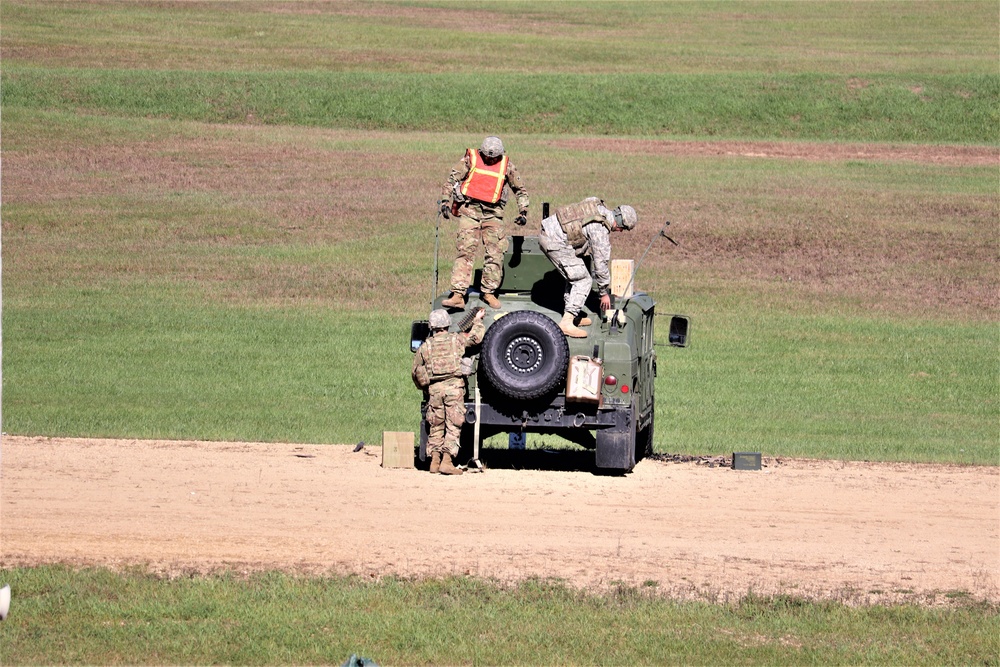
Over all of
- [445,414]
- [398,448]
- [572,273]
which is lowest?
[398,448]

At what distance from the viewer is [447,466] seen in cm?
1567

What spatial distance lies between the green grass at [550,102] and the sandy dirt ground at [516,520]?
31054mm

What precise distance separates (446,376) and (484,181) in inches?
91.5

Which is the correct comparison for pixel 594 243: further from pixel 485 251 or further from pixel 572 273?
pixel 485 251

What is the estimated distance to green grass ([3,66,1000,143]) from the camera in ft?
155

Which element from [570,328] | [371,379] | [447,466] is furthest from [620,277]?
[371,379]

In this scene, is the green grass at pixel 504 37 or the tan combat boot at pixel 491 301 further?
the green grass at pixel 504 37

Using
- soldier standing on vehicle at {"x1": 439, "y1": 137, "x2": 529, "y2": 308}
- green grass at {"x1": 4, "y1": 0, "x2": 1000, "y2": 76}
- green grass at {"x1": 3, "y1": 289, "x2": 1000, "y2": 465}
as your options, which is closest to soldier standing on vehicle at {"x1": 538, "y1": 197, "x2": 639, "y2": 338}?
soldier standing on vehicle at {"x1": 439, "y1": 137, "x2": 529, "y2": 308}

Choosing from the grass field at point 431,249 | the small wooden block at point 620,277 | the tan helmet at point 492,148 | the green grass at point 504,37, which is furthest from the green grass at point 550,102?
the small wooden block at point 620,277

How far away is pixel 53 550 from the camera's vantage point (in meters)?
12.4

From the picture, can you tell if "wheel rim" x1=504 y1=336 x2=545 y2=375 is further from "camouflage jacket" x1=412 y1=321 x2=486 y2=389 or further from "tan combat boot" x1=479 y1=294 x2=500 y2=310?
"tan combat boot" x1=479 y1=294 x2=500 y2=310

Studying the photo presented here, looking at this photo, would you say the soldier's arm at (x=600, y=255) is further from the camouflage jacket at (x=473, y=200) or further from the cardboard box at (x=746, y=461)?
the cardboard box at (x=746, y=461)

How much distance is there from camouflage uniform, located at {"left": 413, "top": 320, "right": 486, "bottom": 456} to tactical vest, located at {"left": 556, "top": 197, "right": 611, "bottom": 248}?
1251 mm

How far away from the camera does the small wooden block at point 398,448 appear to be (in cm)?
1611
